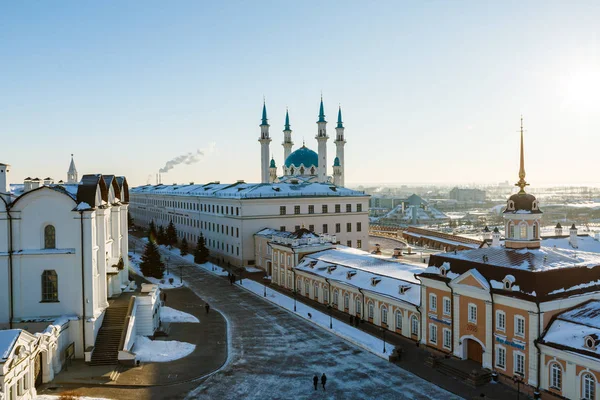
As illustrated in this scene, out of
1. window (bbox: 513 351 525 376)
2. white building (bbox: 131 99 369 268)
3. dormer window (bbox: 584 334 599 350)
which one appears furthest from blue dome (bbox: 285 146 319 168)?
dormer window (bbox: 584 334 599 350)

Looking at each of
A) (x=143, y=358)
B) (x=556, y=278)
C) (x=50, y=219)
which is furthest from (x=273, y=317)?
(x=556, y=278)

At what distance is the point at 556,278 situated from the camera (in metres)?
27.7

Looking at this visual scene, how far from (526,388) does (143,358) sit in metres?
22.0

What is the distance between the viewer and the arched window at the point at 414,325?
1398 inches

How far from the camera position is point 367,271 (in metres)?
42.4

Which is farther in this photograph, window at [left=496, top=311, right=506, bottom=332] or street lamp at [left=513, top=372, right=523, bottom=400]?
window at [left=496, top=311, right=506, bottom=332]

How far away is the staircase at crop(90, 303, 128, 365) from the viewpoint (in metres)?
31.7

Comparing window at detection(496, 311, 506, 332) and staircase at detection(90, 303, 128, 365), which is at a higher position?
window at detection(496, 311, 506, 332)

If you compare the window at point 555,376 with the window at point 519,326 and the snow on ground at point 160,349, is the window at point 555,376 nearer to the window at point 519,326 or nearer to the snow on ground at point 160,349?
the window at point 519,326

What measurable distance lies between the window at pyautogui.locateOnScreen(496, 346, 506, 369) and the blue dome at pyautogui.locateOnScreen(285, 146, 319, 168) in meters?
70.1

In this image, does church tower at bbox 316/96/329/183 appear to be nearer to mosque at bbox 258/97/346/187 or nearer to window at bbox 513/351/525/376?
mosque at bbox 258/97/346/187

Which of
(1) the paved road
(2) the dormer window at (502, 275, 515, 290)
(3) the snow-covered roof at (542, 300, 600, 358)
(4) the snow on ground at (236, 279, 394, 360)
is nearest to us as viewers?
(3) the snow-covered roof at (542, 300, 600, 358)

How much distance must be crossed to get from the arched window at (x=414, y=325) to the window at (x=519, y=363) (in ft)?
27.2

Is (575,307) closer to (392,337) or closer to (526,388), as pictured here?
(526,388)
